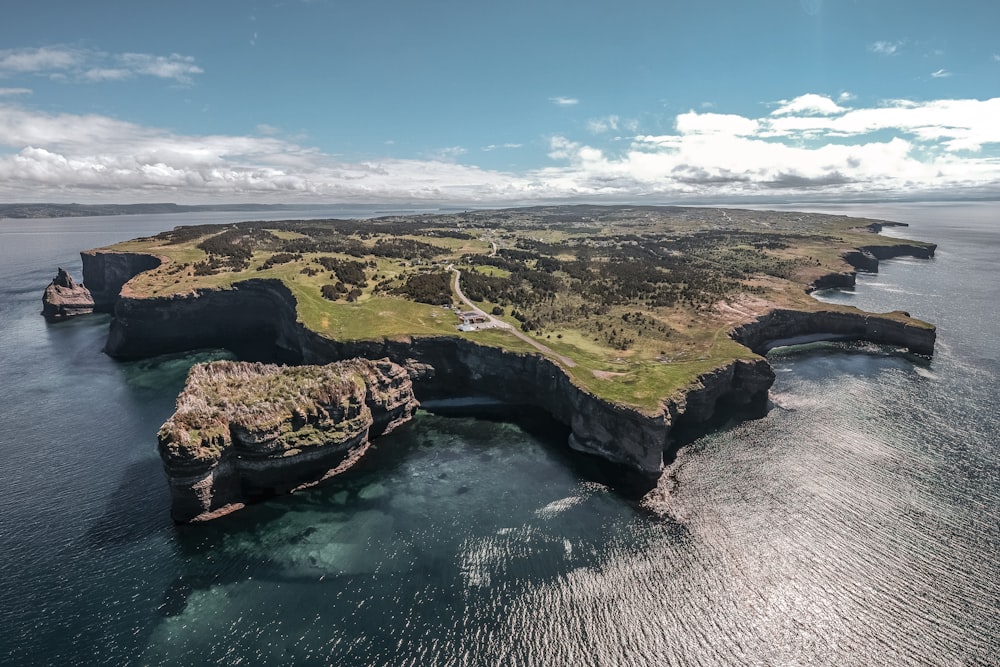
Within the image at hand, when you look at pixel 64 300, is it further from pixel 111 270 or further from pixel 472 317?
pixel 472 317

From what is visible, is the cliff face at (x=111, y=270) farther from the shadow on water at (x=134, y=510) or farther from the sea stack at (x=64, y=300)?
the shadow on water at (x=134, y=510)

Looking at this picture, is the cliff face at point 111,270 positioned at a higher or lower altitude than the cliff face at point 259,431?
higher

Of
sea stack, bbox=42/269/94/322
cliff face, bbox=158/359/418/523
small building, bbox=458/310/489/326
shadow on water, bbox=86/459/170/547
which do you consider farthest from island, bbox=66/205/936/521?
sea stack, bbox=42/269/94/322

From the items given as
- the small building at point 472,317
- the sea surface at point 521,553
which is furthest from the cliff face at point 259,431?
the small building at point 472,317

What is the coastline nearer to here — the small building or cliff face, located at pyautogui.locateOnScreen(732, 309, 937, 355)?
cliff face, located at pyautogui.locateOnScreen(732, 309, 937, 355)

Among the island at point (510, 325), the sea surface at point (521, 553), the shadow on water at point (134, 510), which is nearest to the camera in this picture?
the sea surface at point (521, 553)

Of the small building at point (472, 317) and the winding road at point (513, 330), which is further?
the small building at point (472, 317)
